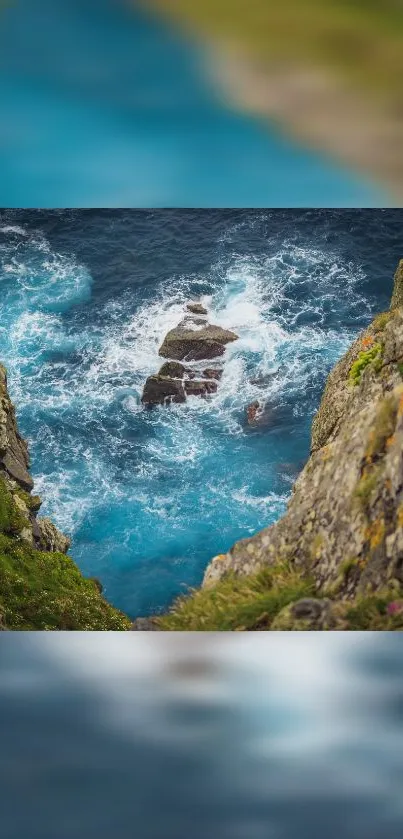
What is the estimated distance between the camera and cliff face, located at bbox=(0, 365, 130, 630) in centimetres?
565

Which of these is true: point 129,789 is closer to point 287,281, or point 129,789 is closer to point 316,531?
point 316,531

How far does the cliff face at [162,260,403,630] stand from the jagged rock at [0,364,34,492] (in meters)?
4.72

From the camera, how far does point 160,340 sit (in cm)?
738

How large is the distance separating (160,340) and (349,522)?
3.54 meters

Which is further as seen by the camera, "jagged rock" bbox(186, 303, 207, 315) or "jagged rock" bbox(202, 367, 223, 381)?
"jagged rock" bbox(202, 367, 223, 381)

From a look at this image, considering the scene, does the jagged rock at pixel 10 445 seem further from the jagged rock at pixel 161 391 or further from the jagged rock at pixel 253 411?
the jagged rock at pixel 253 411

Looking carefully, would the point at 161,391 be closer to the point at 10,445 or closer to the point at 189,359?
the point at 189,359
